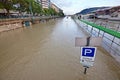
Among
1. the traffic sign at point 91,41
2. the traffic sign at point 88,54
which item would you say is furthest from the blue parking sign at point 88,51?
the traffic sign at point 91,41

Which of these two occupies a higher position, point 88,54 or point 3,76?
point 88,54

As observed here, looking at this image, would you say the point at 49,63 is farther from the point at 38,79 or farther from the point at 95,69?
the point at 95,69

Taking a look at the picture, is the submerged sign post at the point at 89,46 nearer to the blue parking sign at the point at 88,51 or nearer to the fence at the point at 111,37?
the blue parking sign at the point at 88,51

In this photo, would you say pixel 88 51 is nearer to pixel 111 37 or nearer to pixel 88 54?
pixel 88 54

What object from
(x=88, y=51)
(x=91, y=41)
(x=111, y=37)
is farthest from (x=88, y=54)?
(x=111, y=37)

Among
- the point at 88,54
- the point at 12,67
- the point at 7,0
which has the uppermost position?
the point at 7,0

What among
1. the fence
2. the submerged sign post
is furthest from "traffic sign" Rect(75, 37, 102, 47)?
the fence

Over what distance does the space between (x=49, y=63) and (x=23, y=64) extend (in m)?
1.17

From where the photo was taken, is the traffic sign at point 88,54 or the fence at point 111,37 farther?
the fence at point 111,37

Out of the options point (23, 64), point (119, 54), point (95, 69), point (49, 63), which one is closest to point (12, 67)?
point (23, 64)

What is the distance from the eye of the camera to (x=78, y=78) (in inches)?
156

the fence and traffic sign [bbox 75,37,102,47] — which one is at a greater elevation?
traffic sign [bbox 75,37,102,47]

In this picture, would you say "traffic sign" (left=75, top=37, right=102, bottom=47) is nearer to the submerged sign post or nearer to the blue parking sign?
the submerged sign post

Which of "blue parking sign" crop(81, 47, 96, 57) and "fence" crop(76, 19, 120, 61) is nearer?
"blue parking sign" crop(81, 47, 96, 57)
